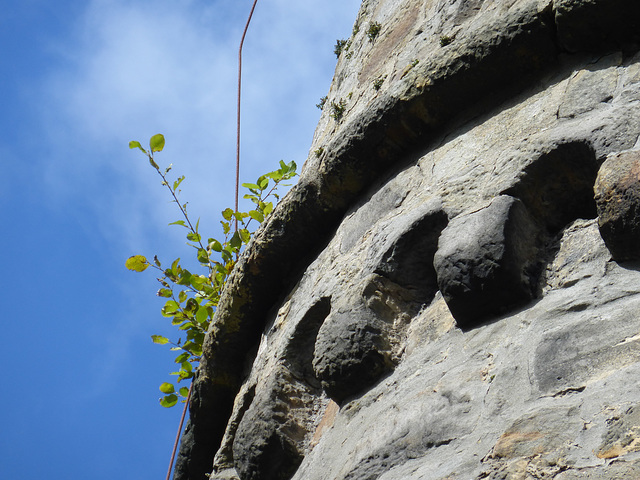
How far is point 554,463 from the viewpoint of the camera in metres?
1.24

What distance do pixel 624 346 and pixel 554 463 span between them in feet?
0.91

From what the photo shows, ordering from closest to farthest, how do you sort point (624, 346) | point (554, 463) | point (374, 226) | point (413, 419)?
point (554, 463)
point (624, 346)
point (413, 419)
point (374, 226)

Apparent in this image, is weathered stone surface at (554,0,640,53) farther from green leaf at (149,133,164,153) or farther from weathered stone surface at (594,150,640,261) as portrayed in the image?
green leaf at (149,133,164,153)

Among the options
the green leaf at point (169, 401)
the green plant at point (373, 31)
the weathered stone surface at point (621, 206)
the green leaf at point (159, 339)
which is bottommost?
the weathered stone surface at point (621, 206)

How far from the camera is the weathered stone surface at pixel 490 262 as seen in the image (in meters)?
1.68

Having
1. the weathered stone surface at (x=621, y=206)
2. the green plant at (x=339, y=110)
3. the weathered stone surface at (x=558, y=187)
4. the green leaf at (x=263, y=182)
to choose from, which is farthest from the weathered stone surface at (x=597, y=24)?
the green leaf at (x=263, y=182)

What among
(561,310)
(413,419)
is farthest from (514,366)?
(413,419)

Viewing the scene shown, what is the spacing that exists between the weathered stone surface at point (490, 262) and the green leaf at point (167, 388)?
7.68 feet

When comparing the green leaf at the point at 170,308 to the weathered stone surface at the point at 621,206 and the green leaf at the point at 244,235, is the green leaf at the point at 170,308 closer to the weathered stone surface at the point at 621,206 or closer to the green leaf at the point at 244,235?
the green leaf at the point at 244,235

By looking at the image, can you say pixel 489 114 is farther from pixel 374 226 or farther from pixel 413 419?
pixel 413 419

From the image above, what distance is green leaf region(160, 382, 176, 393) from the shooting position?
378 centimetres

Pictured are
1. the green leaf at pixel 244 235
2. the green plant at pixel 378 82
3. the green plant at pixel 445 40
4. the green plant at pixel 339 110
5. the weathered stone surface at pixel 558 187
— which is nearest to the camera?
the weathered stone surface at pixel 558 187

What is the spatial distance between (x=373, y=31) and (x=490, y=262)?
190 cm

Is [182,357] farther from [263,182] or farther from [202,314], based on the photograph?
[263,182]
